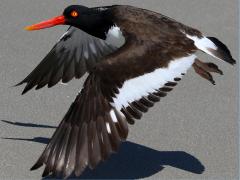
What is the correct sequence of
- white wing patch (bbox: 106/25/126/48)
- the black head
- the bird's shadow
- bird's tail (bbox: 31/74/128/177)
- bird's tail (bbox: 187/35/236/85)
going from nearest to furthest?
bird's tail (bbox: 31/74/128/177) → the bird's shadow → bird's tail (bbox: 187/35/236/85) → white wing patch (bbox: 106/25/126/48) → the black head

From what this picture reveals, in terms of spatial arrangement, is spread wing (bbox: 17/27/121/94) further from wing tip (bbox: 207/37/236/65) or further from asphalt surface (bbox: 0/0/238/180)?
wing tip (bbox: 207/37/236/65)

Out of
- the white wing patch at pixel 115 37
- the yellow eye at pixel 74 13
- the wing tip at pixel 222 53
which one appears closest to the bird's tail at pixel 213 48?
the wing tip at pixel 222 53

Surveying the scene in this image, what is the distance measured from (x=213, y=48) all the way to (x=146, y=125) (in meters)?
0.77

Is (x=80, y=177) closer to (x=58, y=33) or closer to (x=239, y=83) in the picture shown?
(x=239, y=83)

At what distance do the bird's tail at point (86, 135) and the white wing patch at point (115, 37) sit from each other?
0.89m

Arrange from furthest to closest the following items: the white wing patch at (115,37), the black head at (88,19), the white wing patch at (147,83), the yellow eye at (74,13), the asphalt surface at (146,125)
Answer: the yellow eye at (74,13) < the black head at (88,19) < the white wing patch at (115,37) < the asphalt surface at (146,125) < the white wing patch at (147,83)

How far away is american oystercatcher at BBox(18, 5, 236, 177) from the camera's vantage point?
14.9 feet

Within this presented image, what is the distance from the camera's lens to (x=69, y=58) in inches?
245

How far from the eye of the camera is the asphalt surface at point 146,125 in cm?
497

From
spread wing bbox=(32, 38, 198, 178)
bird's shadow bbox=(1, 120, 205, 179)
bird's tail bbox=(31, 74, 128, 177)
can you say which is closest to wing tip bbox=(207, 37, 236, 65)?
spread wing bbox=(32, 38, 198, 178)

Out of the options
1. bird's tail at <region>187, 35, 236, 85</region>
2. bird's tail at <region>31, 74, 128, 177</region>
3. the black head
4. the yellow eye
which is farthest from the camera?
the yellow eye

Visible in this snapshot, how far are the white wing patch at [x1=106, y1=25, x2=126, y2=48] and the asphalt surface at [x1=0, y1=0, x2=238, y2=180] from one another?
23.6 inches

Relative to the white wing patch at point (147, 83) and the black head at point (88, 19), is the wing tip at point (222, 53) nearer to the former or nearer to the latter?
the white wing patch at point (147, 83)

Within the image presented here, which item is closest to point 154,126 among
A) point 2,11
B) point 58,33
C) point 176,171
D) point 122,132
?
point 176,171
